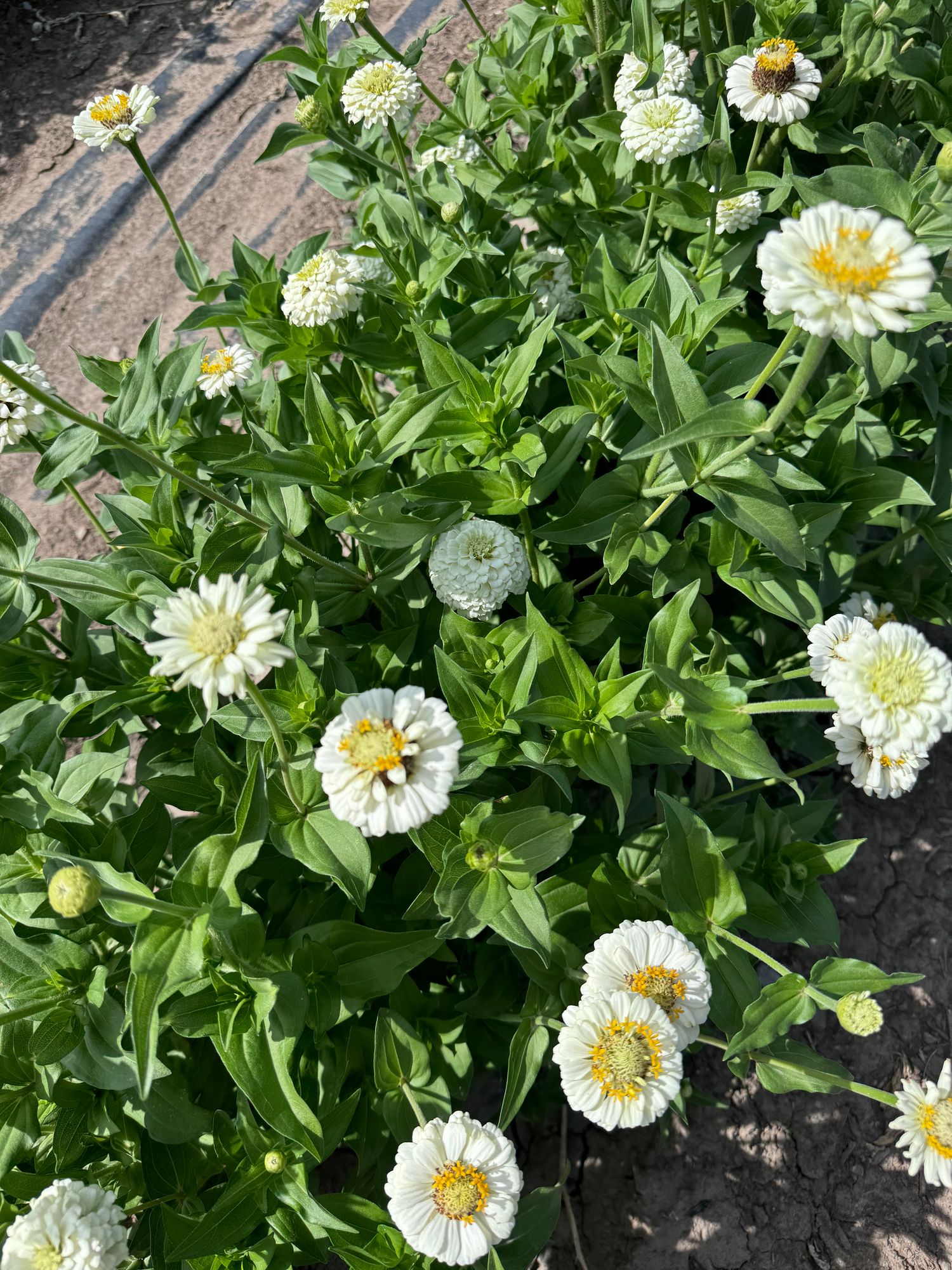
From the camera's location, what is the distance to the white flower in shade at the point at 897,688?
156cm

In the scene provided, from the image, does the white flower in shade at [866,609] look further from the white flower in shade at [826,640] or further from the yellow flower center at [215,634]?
the yellow flower center at [215,634]

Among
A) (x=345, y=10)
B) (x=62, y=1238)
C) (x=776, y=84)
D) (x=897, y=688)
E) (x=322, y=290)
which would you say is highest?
(x=345, y=10)

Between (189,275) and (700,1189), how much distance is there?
3.39m

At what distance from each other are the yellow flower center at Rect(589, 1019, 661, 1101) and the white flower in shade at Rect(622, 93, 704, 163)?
216 cm

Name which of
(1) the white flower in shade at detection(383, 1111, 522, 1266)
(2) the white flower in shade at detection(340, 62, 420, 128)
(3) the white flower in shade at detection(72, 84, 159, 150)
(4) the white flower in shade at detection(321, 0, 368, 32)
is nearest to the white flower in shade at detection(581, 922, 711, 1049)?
(1) the white flower in shade at detection(383, 1111, 522, 1266)

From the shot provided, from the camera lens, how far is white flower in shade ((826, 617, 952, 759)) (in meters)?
1.56

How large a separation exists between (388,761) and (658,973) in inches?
27.5

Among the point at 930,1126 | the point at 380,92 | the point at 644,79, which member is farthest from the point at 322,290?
the point at 930,1126

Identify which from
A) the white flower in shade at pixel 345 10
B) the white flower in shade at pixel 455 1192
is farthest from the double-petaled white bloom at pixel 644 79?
the white flower in shade at pixel 455 1192

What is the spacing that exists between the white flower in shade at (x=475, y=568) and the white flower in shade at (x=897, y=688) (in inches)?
31.7

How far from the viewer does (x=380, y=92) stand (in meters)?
2.47

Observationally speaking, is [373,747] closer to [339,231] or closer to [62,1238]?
[62,1238]

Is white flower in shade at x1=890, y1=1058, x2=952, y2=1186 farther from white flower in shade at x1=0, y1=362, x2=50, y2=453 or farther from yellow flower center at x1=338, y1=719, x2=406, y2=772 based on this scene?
white flower in shade at x1=0, y1=362, x2=50, y2=453

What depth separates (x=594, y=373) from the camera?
226 centimetres
